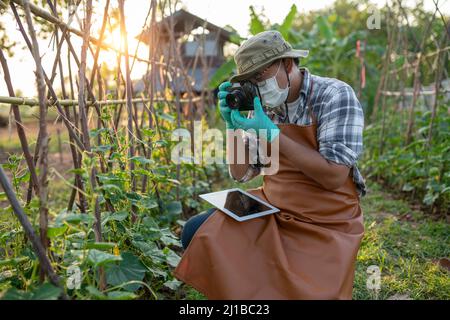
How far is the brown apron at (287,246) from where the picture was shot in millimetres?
1238

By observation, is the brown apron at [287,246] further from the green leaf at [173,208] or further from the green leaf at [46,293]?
the green leaf at [173,208]

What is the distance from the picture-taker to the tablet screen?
1502 millimetres

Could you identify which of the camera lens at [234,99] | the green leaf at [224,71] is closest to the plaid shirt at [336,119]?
the camera lens at [234,99]

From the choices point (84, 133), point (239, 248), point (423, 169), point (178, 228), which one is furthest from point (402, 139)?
point (84, 133)

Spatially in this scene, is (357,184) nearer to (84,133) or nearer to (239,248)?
(239,248)

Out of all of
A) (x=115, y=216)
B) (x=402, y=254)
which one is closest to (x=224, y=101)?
(x=115, y=216)

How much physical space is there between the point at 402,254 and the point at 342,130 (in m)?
1.29

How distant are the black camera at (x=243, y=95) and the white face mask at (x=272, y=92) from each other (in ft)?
0.15

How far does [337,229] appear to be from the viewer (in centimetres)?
141

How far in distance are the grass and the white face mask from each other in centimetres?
99

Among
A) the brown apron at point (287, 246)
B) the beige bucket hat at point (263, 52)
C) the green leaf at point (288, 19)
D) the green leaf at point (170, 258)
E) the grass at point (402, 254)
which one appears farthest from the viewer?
the green leaf at point (288, 19)

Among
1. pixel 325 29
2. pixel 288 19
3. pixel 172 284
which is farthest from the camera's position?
pixel 325 29

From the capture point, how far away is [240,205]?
157 centimetres

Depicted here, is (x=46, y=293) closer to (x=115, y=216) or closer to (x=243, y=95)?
(x=115, y=216)
